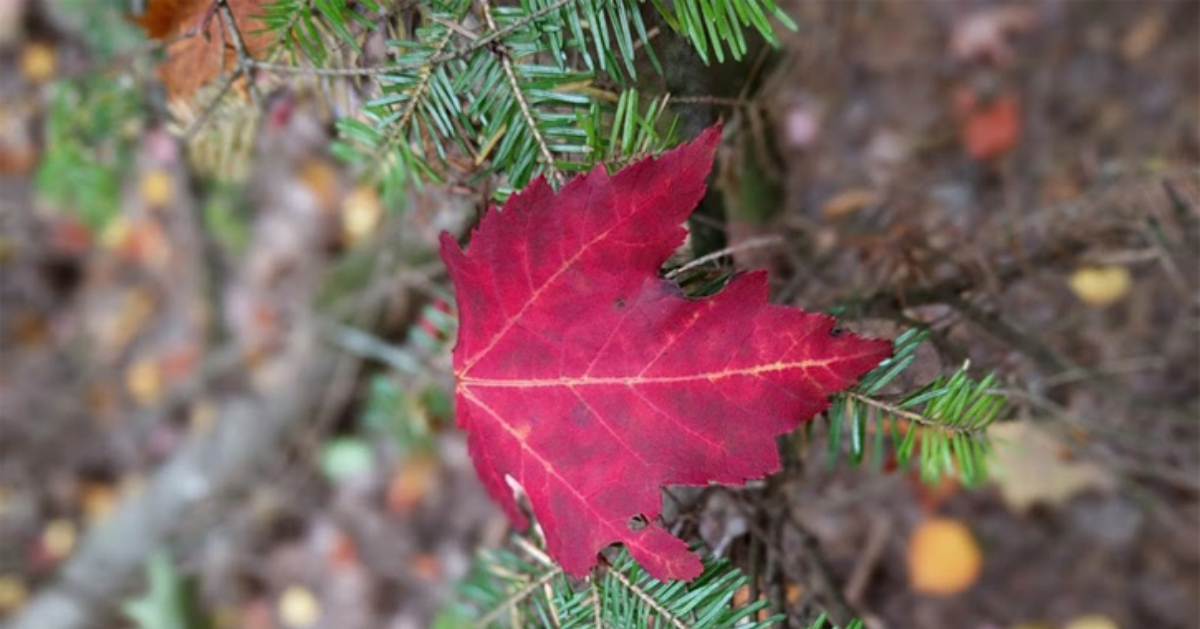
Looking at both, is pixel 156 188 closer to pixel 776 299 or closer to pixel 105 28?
pixel 105 28

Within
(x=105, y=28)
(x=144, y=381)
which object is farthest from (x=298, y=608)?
(x=105, y=28)

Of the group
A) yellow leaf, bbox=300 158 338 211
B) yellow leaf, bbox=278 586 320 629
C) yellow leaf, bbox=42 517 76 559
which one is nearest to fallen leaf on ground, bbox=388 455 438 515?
yellow leaf, bbox=278 586 320 629

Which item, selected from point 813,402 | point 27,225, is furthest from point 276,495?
point 813,402

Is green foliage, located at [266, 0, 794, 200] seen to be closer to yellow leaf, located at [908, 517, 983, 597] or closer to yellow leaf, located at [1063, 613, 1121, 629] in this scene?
yellow leaf, located at [908, 517, 983, 597]

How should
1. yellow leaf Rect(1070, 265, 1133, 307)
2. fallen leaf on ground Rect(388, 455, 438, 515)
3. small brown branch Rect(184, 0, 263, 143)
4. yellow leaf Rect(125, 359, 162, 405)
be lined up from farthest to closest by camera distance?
yellow leaf Rect(125, 359, 162, 405)
fallen leaf on ground Rect(388, 455, 438, 515)
yellow leaf Rect(1070, 265, 1133, 307)
small brown branch Rect(184, 0, 263, 143)

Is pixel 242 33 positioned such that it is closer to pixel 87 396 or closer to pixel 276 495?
pixel 276 495

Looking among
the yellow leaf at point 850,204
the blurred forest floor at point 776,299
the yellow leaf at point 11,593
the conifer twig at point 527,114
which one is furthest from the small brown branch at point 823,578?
the yellow leaf at point 11,593

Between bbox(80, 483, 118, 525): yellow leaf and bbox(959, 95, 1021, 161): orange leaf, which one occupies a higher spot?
bbox(959, 95, 1021, 161): orange leaf
